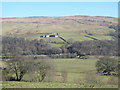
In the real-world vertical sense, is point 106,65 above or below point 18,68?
below

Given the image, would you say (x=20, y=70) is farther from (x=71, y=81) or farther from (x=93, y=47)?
(x=93, y=47)

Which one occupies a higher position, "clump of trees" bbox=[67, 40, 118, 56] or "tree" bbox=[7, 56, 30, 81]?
"clump of trees" bbox=[67, 40, 118, 56]

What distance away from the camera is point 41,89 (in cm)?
745

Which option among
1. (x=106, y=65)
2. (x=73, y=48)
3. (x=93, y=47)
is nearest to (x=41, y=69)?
(x=106, y=65)

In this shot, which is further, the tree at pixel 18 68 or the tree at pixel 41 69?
the tree at pixel 41 69

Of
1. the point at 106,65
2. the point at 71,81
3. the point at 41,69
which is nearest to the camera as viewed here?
the point at 71,81

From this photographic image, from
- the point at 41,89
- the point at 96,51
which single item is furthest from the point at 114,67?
the point at 96,51

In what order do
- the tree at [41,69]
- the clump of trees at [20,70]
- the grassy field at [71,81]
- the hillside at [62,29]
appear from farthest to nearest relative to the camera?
the hillside at [62,29], the tree at [41,69], the clump of trees at [20,70], the grassy field at [71,81]

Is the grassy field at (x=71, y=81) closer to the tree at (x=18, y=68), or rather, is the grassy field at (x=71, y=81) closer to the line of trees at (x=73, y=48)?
the tree at (x=18, y=68)

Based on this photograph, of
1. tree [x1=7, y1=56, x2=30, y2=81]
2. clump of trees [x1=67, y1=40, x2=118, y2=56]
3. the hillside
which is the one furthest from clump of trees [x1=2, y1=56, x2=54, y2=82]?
the hillside

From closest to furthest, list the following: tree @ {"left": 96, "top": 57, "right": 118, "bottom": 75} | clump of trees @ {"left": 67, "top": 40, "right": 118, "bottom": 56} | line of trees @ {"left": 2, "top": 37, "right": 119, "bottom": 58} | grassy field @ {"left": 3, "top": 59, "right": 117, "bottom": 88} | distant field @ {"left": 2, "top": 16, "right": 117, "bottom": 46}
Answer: grassy field @ {"left": 3, "top": 59, "right": 117, "bottom": 88} → tree @ {"left": 96, "top": 57, "right": 118, "bottom": 75} → line of trees @ {"left": 2, "top": 37, "right": 119, "bottom": 58} → clump of trees @ {"left": 67, "top": 40, "right": 118, "bottom": 56} → distant field @ {"left": 2, "top": 16, "right": 117, "bottom": 46}

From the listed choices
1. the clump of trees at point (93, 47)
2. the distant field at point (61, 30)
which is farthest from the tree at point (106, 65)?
the distant field at point (61, 30)

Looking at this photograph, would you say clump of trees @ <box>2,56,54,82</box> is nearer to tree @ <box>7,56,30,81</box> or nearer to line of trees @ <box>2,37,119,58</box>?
tree @ <box>7,56,30,81</box>

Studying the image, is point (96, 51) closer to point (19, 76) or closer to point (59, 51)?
point (59, 51)
